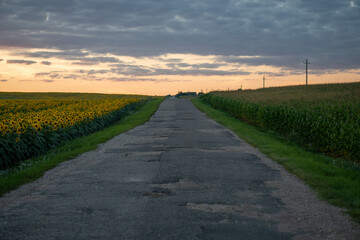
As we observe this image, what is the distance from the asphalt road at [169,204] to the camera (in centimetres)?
483

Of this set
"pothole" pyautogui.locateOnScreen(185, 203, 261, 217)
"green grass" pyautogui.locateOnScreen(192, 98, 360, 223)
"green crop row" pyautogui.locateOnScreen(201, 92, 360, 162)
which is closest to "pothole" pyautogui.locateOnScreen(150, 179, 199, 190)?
"pothole" pyautogui.locateOnScreen(185, 203, 261, 217)

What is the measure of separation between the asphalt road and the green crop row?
3383 mm

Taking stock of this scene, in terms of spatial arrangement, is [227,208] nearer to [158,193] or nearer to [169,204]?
[169,204]

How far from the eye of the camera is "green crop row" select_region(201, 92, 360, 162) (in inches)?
473

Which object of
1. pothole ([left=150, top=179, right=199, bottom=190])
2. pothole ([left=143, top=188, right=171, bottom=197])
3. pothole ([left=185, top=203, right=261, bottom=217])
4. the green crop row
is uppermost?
the green crop row

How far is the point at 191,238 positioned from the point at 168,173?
387 cm

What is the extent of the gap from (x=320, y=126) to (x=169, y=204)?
980cm

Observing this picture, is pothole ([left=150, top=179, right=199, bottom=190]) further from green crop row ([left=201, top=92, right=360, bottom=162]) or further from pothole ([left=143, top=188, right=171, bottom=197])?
green crop row ([left=201, top=92, right=360, bottom=162])

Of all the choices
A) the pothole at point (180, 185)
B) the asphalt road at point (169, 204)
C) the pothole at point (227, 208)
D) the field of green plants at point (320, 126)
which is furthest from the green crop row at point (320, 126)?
the pothole at point (227, 208)

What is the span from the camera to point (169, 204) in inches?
237

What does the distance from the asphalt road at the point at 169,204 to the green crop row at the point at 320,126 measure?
338 cm

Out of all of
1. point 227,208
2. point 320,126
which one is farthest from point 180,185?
point 320,126

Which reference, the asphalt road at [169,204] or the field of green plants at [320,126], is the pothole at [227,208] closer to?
the asphalt road at [169,204]

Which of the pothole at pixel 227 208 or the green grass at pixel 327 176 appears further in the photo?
the green grass at pixel 327 176
